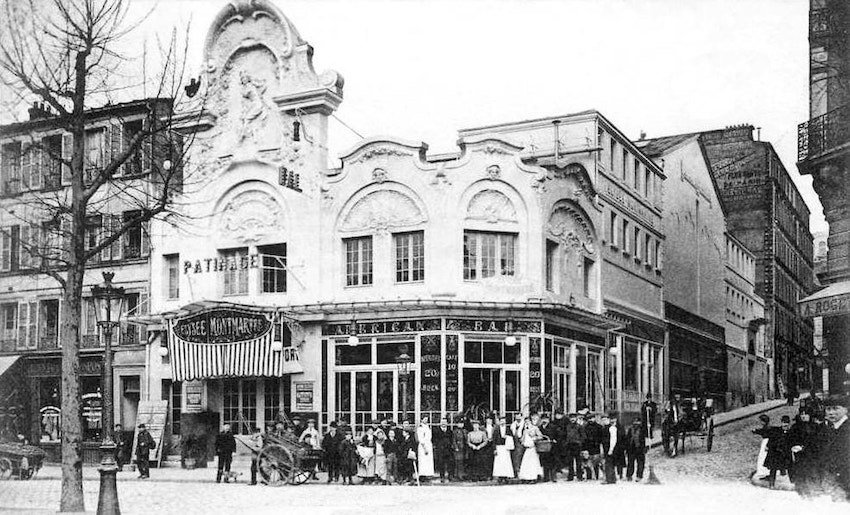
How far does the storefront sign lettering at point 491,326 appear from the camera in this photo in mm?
26719

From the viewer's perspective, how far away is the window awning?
1988 centimetres

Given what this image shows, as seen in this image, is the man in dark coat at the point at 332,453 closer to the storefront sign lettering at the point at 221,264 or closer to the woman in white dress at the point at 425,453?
the woman in white dress at the point at 425,453

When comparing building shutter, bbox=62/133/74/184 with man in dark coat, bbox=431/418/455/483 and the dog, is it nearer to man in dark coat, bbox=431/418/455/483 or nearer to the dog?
the dog

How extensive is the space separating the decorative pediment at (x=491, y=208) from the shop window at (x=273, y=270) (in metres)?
5.85

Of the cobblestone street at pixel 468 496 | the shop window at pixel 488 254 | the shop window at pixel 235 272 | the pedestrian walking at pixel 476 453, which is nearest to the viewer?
the cobblestone street at pixel 468 496

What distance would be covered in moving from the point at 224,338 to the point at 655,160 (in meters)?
18.2

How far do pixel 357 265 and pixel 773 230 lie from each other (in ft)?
69.9

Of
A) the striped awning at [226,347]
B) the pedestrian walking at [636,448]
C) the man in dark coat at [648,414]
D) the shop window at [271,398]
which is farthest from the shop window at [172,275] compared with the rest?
the pedestrian walking at [636,448]

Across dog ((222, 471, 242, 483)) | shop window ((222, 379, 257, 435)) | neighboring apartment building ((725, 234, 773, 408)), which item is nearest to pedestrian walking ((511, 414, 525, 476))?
dog ((222, 471, 242, 483))

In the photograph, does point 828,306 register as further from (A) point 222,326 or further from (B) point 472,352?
(A) point 222,326

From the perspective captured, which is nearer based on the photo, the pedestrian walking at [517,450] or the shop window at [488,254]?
the pedestrian walking at [517,450]

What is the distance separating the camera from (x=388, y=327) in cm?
2752

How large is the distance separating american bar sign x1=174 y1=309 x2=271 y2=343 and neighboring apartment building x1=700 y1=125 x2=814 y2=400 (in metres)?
18.6

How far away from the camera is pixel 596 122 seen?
31078 mm
